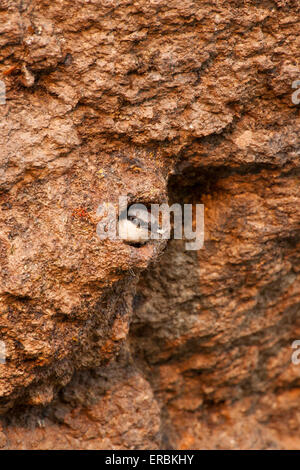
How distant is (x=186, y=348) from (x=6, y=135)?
50.7 inches

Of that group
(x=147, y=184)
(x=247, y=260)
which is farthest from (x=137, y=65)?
(x=247, y=260)

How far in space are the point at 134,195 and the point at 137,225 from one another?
107 millimetres

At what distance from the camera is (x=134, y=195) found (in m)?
1.88

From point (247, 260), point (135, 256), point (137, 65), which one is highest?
point (137, 65)

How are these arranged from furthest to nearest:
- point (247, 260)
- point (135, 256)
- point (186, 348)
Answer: point (186, 348) < point (247, 260) < point (135, 256)

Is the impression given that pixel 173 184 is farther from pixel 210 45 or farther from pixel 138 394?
pixel 138 394

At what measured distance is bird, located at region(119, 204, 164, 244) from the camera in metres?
1.86

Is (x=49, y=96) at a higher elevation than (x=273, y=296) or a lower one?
higher

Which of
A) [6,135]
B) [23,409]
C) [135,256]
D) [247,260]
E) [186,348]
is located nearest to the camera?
[6,135]

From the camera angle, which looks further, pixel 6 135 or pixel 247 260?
pixel 247 260

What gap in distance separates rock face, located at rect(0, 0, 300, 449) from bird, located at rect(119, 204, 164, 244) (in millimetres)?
44

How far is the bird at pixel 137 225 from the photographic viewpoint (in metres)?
1.86

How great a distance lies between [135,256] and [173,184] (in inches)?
19.8

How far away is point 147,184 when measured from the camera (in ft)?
6.28
